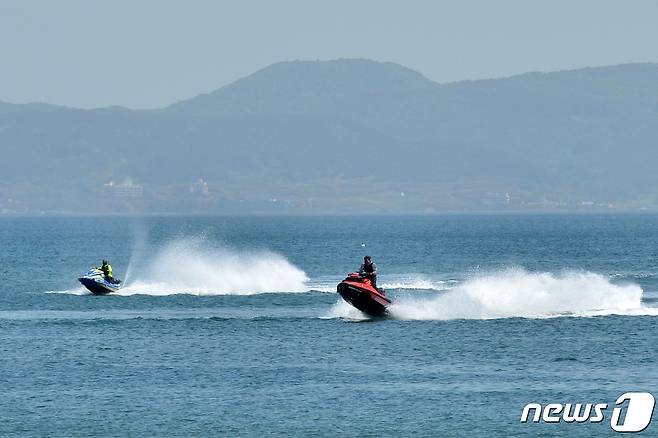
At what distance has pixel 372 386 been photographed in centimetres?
5372

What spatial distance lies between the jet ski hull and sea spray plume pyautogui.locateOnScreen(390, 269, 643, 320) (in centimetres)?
114

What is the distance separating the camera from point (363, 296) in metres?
71.1

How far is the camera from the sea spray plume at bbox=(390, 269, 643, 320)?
242ft

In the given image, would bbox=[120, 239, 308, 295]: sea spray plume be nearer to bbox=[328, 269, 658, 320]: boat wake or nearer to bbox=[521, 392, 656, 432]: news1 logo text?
bbox=[328, 269, 658, 320]: boat wake

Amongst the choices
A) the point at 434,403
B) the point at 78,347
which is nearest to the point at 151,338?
the point at 78,347

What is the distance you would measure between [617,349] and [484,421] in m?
15.4

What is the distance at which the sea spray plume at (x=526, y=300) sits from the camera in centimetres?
7381

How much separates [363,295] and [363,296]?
0.05 m

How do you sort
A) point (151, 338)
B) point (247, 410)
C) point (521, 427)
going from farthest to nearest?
1. point (151, 338)
2. point (247, 410)
3. point (521, 427)

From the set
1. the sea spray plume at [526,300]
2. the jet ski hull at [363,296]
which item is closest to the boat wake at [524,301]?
the sea spray plume at [526,300]

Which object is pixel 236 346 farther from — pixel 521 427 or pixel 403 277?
pixel 403 277

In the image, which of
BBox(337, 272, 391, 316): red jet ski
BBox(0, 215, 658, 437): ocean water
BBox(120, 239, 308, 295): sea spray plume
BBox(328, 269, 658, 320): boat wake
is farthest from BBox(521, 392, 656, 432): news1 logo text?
BBox(120, 239, 308, 295): sea spray plume

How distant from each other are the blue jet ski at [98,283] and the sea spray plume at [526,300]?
22625mm

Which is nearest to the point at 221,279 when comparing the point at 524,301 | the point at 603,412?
the point at 524,301
